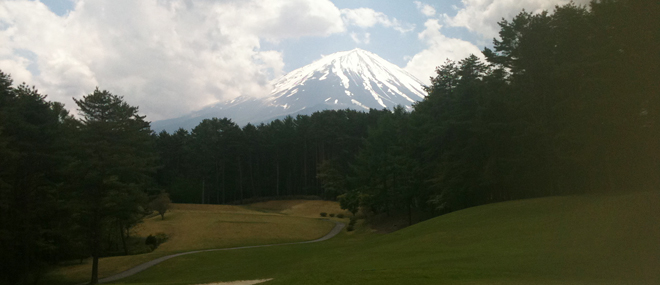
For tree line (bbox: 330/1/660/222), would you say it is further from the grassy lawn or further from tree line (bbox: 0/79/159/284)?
tree line (bbox: 0/79/159/284)

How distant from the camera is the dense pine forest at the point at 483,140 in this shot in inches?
953

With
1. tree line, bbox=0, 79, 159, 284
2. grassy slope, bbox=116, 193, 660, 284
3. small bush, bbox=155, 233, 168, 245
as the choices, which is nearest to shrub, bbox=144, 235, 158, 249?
small bush, bbox=155, 233, 168, 245

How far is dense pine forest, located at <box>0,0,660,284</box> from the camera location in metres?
24.2

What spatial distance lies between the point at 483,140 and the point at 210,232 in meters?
29.6

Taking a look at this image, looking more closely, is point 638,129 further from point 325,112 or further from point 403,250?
point 325,112

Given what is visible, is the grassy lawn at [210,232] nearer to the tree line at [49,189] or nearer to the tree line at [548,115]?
the tree line at [49,189]

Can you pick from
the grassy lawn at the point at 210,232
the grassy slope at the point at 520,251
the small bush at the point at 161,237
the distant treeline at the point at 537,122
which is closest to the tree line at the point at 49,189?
the grassy lawn at the point at 210,232

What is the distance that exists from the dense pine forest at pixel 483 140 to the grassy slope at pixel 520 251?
5.80 m

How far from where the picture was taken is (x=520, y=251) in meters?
14.5

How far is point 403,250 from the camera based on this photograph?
19.8 metres

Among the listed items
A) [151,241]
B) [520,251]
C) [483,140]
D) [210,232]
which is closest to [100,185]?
[151,241]

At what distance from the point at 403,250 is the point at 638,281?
10.7 meters

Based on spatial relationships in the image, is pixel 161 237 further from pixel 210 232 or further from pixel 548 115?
pixel 548 115

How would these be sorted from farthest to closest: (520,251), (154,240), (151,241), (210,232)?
1. (210,232)
2. (154,240)
3. (151,241)
4. (520,251)
